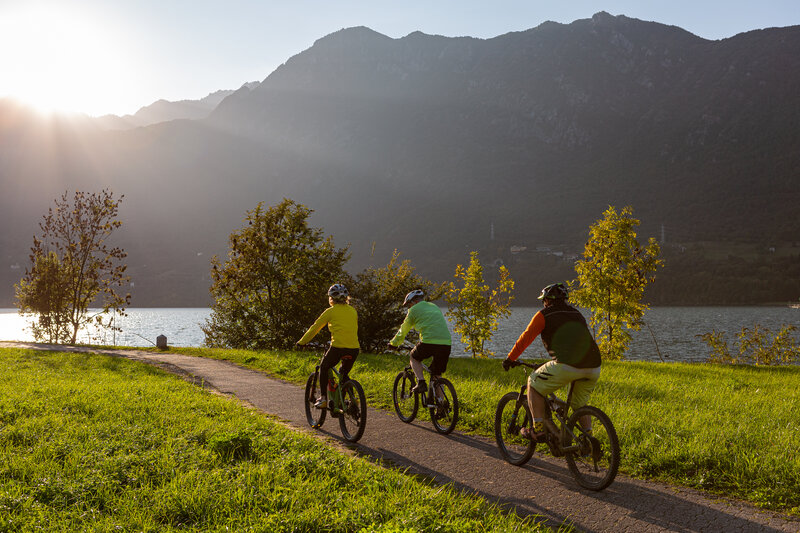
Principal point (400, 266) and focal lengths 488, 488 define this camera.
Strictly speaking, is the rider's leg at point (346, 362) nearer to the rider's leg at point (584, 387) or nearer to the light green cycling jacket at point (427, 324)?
the light green cycling jacket at point (427, 324)

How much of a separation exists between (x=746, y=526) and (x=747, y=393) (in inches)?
341

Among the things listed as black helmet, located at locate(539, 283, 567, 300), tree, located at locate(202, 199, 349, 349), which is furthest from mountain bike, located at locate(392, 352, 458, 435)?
tree, located at locate(202, 199, 349, 349)

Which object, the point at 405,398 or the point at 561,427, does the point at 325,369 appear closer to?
the point at 405,398

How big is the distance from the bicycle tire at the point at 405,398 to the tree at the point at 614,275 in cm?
1780

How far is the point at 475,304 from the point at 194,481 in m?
22.0

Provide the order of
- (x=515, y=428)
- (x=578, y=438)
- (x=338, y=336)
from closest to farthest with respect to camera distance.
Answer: (x=578, y=438) → (x=515, y=428) → (x=338, y=336)

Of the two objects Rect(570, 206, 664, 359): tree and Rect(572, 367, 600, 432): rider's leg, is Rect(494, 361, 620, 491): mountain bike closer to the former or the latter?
A: Rect(572, 367, 600, 432): rider's leg

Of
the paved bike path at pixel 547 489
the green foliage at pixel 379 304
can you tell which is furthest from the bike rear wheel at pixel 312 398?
the green foliage at pixel 379 304

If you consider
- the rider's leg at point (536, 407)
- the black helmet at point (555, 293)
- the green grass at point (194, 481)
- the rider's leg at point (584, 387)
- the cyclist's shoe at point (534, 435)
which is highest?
the black helmet at point (555, 293)

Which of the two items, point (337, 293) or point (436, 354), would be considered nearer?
point (337, 293)

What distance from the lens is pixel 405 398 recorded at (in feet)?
30.2

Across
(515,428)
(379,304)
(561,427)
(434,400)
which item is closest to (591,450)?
(561,427)

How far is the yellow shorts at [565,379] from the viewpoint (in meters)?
5.64

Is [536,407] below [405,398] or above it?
above
